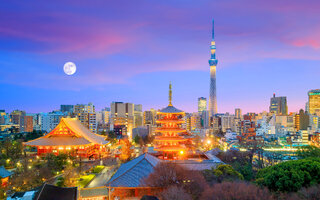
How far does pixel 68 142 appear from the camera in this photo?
111ft

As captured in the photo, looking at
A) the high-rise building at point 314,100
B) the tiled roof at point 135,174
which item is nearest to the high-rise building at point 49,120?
the tiled roof at point 135,174

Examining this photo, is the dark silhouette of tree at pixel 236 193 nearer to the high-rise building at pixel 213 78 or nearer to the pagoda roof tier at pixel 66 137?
the pagoda roof tier at pixel 66 137

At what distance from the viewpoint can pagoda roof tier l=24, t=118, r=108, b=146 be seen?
33.8 metres

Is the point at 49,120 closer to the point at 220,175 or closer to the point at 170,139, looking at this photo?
the point at 170,139

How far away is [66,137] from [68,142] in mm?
1782

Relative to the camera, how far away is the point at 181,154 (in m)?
27.9

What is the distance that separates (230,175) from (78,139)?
930 inches

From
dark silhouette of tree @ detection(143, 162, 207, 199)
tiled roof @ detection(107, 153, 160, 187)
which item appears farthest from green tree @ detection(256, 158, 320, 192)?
tiled roof @ detection(107, 153, 160, 187)

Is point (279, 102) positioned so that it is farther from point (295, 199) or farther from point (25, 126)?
point (295, 199)

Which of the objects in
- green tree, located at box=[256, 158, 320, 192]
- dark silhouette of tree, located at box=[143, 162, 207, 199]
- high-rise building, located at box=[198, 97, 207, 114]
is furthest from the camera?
high-rise building, located at box=[198, 97, 207, 114]

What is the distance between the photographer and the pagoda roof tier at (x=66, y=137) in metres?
33.8

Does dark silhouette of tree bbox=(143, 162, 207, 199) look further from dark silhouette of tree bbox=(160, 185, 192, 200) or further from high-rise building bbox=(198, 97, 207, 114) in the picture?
high-rise building bbox=(198, 97, 207, 114)

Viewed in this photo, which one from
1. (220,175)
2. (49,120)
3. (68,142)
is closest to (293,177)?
(220,175)

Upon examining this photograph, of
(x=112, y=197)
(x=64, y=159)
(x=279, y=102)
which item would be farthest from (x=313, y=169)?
(x=279, y=102)
